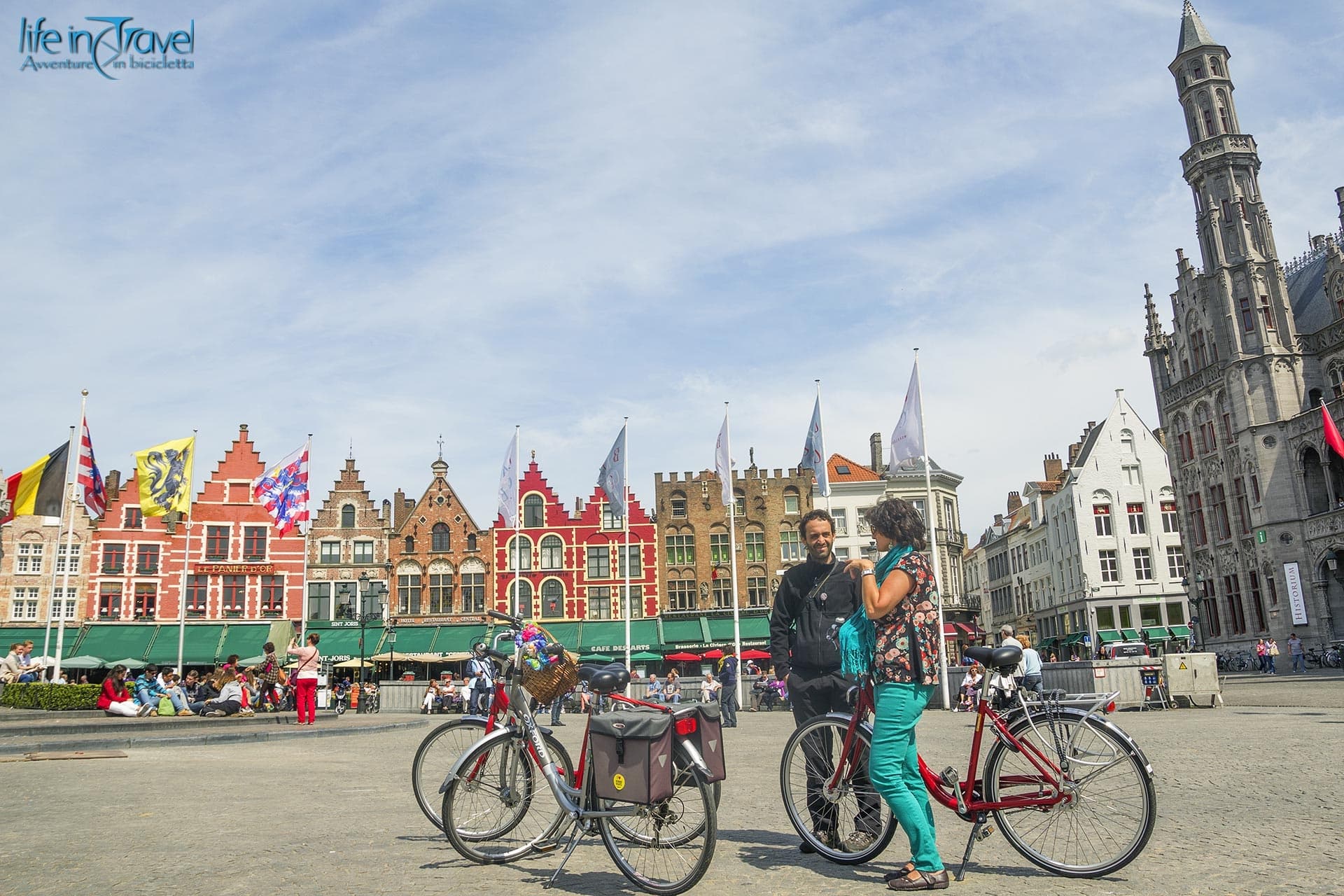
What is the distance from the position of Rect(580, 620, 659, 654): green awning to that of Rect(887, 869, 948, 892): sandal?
150 ft

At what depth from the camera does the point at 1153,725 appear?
50.5ft

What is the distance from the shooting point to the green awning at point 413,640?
5069 centimetres

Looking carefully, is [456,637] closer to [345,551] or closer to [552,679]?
[345,551]

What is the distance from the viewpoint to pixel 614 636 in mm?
52156

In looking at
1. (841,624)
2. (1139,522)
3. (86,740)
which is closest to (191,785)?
(86,740)

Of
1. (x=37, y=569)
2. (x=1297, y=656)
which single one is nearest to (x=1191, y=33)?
(x=1297, y=656)

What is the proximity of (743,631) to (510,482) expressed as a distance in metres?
20.3

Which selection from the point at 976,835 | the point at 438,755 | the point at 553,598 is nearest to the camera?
the point at 976,835

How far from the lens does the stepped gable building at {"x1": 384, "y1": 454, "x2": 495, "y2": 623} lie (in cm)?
5353

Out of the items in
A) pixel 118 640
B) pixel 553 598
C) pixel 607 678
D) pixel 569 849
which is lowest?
pixel 569 849

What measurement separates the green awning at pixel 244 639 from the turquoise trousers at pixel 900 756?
4890 centimetres

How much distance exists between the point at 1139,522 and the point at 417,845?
202 feet

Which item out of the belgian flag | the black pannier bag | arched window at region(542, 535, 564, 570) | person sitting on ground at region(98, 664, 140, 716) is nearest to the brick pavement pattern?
the black pannier bag

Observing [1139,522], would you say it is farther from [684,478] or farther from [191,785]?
[191,785]
